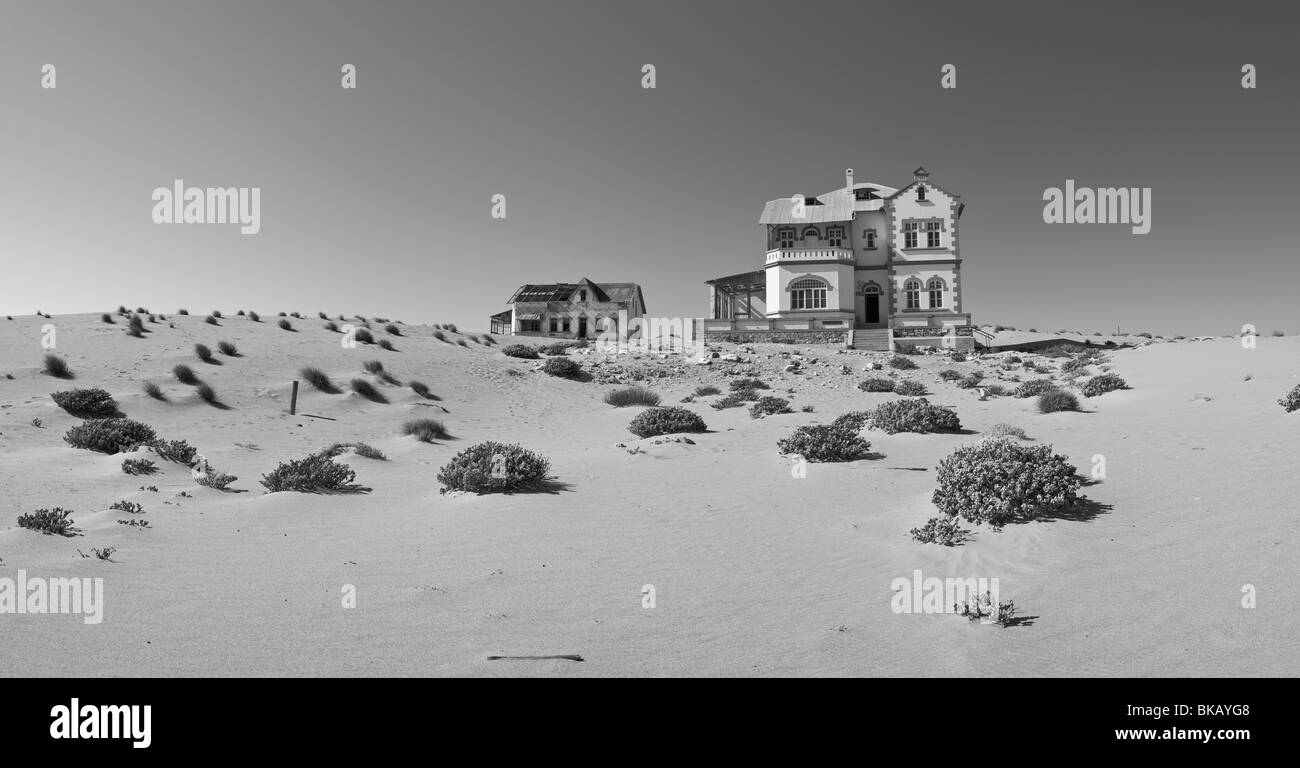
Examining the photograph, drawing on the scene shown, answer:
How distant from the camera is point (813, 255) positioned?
4238cm

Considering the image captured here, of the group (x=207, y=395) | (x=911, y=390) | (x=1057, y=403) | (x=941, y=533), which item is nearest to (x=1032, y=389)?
(x=1057, y=403)

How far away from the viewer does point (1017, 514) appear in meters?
7.81

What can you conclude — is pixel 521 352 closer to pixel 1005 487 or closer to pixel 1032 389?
pixel 1032 389

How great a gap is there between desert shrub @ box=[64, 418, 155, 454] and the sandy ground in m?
0.40

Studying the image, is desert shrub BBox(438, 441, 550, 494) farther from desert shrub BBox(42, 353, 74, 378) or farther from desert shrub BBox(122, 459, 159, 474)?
desert shrub BBox(42, 353, 74, 378)

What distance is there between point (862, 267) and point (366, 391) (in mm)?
32592

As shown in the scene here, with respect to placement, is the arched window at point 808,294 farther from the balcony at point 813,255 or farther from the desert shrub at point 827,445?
the desert shrub at point 827,445

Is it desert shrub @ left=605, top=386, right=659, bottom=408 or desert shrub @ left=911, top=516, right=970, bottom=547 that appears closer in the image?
desert shrub @ left=911, top=516, right=970, bottom=547

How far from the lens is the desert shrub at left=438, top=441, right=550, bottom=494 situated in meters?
10.2

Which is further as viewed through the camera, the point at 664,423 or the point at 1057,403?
the point at 1057,403

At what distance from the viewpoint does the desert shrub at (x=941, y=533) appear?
733 centimetres

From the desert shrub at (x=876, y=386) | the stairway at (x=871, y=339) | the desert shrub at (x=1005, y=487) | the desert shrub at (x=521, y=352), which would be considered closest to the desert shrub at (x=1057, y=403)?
the desert shrub at (x=876, y=386)

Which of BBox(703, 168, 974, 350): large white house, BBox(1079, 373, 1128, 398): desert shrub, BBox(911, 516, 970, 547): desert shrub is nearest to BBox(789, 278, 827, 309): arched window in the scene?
BBox(703, 168, 974, 350): large white house
